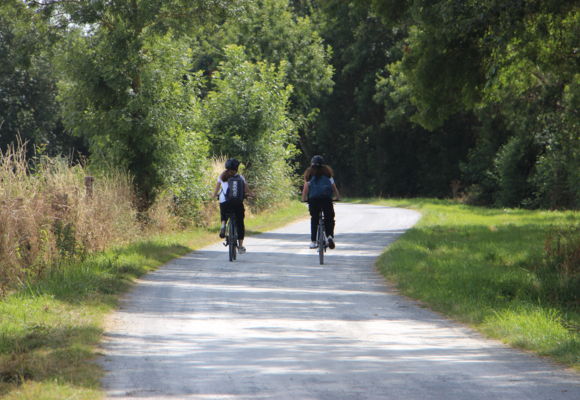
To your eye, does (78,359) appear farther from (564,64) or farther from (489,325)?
(564,64)

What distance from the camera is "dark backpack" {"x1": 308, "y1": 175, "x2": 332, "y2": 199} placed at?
17750mm

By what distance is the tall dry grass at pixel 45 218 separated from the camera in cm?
1562

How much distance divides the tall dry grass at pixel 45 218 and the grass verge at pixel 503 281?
5778 millimetres

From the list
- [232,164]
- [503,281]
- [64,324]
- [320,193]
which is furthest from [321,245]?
[64,324]

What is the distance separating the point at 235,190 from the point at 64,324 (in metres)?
8.65

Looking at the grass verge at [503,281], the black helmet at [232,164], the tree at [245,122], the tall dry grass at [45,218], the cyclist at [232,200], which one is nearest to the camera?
the grass verge at [503,281]

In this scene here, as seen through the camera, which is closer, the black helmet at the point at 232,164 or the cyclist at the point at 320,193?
the cyclist at the point at 320,193

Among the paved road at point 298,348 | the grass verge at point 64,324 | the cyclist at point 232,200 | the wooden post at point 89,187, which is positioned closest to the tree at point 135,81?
the wooden post at point 89,187

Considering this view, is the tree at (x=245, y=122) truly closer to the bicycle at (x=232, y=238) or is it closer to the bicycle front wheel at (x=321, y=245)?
the bicycle at (x=232, y=238)

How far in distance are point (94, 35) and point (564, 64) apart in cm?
1199

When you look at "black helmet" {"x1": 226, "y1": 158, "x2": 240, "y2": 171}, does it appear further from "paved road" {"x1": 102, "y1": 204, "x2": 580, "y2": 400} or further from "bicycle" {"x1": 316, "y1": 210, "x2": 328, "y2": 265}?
"paved road" {"x1": 102, "y1": 204, "x2": 580, "y2": 400}

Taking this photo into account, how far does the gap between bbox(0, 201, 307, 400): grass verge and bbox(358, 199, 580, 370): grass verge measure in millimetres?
4342

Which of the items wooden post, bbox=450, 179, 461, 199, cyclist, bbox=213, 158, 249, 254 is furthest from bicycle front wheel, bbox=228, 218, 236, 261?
wooden post, bbox=450, 179, 461, 199

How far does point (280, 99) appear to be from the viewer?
37281 mm
